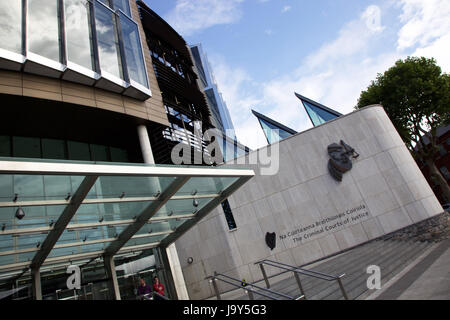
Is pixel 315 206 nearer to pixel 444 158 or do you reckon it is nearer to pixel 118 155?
pixel 118 155

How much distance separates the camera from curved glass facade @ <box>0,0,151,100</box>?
8883mm

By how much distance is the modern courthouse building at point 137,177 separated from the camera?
6.44 meters

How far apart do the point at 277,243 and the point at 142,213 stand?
10966mm

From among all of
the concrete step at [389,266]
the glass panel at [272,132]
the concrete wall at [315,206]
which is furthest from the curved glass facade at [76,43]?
the glass panel at [272,132]

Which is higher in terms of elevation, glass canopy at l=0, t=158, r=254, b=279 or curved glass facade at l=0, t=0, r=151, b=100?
curved glass facade at l=0, t=0, r=151, b=100

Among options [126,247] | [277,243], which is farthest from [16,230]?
[277,243]

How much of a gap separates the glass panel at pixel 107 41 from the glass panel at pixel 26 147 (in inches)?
163

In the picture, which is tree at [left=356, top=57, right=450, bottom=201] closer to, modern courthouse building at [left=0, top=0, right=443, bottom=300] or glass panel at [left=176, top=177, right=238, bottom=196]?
modern courthouse building at [left=0, top=0, right=443, bottom=300]

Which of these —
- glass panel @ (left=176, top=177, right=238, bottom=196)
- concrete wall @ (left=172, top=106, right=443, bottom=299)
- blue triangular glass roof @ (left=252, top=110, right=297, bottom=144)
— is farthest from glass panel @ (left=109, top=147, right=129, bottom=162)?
blue triangular glass roof @ (left=252, top=110, right=297, bottom=144)

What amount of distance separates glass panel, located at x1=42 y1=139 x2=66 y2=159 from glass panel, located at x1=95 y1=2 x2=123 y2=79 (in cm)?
381

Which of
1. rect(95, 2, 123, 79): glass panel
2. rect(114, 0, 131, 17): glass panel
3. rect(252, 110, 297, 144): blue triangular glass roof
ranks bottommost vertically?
rect(252, 110, 297, 144): blue triangular glass roof

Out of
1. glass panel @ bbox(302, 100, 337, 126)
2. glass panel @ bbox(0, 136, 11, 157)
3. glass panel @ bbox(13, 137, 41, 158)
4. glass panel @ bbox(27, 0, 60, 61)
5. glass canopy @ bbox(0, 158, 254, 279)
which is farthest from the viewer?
glass panel @ bbox(302, 100, 337, 126)

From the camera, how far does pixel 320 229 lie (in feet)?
53.6

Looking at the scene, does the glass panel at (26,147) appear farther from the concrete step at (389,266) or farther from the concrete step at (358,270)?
the concrete step at (389,266)
